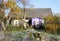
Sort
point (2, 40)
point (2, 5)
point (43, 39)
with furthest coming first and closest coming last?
1. point (2, 5)
2. point (43, 39)
3. point (2, 40)

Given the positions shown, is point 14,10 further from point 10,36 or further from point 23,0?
point 10,36

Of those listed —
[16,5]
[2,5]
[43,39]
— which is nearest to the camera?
[43,39]

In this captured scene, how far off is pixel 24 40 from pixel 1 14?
20068mm

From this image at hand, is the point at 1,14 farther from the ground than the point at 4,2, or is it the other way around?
the point at 4,2

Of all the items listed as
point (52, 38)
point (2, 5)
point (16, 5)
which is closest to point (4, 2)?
point (2, 5)

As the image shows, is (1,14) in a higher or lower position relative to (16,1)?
lower

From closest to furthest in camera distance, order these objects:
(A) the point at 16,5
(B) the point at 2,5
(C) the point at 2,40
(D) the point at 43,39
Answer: (C) the point at 2,40 < (D) the point at 43,39 < (B) the point at 2,5 < (A) the point at 16,5

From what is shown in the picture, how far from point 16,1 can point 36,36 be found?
1997cm

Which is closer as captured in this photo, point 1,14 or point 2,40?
point 2,40

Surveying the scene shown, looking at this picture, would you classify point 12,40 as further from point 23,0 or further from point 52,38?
point 23,0

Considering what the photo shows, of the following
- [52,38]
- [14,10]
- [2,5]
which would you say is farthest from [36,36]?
[14,10]

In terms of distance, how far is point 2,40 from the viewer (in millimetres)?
7230

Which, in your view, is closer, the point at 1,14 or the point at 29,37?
the point at 29,37

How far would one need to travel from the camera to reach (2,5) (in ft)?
84.5
